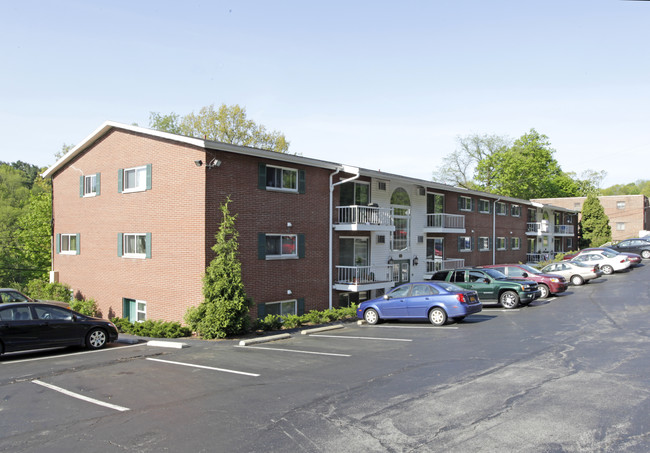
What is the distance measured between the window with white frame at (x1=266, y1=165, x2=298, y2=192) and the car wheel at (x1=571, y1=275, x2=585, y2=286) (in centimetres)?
1828

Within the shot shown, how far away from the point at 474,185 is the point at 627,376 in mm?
68486

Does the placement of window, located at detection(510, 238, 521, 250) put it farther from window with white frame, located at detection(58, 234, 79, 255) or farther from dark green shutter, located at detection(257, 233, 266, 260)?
window with white frame, located at detection(58, 234, 79, 255)

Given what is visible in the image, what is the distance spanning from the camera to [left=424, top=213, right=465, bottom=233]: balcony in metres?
28.5

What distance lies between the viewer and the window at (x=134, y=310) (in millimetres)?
19719

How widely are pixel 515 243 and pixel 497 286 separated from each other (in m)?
23.9

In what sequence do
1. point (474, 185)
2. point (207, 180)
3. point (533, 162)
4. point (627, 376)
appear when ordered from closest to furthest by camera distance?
point (627, 376) < point (207, 180) < point (533, 162) < point (474, 185)

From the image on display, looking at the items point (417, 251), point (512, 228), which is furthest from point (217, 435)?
point (512, 228)

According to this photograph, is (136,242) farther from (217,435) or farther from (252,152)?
(217,435)

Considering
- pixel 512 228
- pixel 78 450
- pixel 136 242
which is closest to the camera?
pixel 78 450

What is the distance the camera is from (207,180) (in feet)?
54.6

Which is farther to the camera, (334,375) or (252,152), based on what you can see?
(252,152)

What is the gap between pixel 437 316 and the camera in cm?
1619

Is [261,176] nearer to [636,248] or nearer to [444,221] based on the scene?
[444,221]

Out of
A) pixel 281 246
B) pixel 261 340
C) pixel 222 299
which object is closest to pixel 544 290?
pixel 281 246
